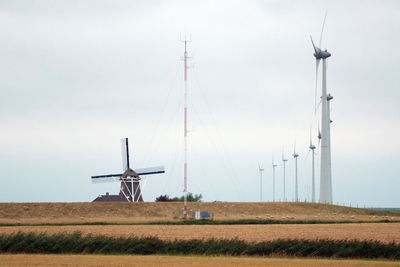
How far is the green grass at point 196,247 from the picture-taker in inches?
1709

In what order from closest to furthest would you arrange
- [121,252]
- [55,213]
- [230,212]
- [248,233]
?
[121,252] < [248,233] < [55,213] < [230,212]

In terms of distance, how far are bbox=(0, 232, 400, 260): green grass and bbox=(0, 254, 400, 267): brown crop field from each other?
8.27 feet

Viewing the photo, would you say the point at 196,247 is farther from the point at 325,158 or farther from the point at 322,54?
the point at 322,54

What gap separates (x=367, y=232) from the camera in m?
60.4

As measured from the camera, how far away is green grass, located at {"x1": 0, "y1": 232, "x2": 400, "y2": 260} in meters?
43.4

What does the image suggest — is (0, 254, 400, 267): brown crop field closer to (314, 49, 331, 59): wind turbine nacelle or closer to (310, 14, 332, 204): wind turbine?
(310, 14, 332, 204): wind turbine

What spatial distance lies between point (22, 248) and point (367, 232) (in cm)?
3035

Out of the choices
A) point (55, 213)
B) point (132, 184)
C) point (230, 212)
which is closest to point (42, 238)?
point (55, 213)

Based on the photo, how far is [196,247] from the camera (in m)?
44.1

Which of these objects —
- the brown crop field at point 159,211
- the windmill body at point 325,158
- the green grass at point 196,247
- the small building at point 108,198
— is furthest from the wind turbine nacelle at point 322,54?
the green grass at point 196,247

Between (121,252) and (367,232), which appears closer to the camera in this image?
(121,252)

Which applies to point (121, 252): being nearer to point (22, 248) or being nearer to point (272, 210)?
point (22, 248)

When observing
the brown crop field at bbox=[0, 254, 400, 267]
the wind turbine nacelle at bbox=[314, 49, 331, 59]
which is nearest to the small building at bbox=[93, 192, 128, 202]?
the wind turbine nacelle at bbox=[314, 49, 331, 59]

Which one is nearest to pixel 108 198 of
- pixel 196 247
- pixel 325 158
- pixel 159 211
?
pixel 159 211
